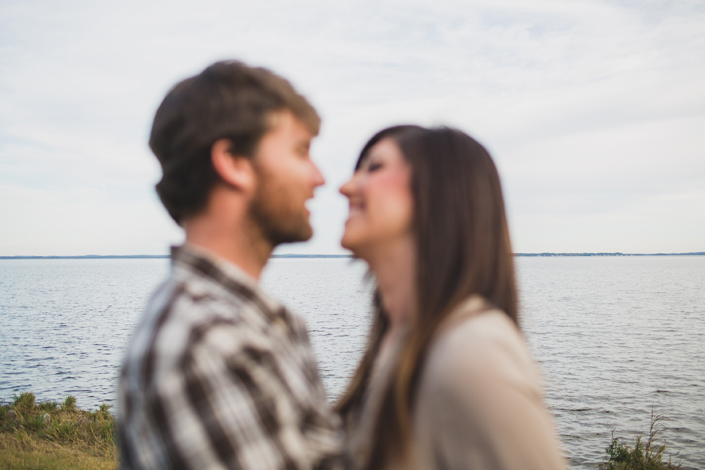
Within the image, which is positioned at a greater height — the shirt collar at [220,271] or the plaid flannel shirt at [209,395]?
the shirt collar at [220,271]

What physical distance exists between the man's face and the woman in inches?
11.4

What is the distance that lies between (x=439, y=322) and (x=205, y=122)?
124cm

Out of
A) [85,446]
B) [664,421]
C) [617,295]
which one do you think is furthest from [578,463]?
[617,295]

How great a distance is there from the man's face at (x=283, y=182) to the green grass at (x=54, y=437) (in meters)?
9.11

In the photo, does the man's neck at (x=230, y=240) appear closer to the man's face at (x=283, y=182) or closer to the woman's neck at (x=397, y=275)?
the man's face at (x=283, y=182)

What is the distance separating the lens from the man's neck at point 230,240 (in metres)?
2.09

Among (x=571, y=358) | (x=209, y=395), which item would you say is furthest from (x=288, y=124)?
(x=571, y=358)

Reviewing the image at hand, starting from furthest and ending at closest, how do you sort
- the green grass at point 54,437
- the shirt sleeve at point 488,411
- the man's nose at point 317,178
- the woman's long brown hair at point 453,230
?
the green grass at point 54,437 < the man's nose at point 317,178 < the woman's long brown hair at point 453,230 < the shirt sleeve at point 488,411

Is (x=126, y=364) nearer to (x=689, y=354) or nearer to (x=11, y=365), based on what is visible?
(x=11, y=365)

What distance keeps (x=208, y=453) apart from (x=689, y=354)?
31.3 meters

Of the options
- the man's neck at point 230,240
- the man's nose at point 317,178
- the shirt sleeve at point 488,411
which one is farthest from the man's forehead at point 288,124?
the shirt sleeve at point 488,411

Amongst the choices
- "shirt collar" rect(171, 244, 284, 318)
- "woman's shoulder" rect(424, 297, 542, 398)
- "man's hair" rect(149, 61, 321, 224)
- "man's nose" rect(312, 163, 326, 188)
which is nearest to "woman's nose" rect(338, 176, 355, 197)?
"man's nose" rect(312, 163, 326, 188)

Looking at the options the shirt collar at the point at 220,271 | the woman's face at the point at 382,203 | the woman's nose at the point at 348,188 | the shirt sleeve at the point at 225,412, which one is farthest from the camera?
the woman's nose at the point at 348,188

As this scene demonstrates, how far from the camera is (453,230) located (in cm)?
214
